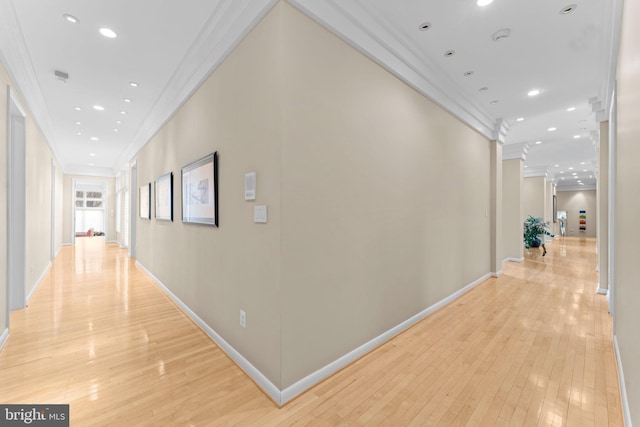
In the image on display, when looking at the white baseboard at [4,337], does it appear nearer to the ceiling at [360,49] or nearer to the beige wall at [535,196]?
the ceiling at [360,49]

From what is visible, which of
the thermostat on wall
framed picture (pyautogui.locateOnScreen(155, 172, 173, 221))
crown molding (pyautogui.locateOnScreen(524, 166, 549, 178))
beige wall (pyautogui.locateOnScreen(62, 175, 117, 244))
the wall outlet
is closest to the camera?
the thermostat on wall

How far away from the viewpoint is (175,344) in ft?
9.18

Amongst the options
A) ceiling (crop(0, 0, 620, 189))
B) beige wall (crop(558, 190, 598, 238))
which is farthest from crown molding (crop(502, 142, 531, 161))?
beige wall (crop(558, 190, 598, 238))

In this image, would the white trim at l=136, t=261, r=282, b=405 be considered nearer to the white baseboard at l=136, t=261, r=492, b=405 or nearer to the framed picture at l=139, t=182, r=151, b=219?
the white baseboard at l=136, t=261, r=492, b=405

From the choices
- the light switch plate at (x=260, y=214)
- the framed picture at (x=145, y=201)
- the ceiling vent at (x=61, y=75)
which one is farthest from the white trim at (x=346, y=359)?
the framed picture at (x=145, y=201)

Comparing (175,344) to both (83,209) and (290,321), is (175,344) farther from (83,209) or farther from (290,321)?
(83,209)

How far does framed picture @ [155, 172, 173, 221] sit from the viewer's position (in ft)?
13.6

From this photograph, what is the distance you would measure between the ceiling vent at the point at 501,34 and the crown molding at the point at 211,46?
2.30 m

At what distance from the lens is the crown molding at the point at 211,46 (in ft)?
7.23

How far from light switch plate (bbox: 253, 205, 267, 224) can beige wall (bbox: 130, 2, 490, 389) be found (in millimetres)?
72

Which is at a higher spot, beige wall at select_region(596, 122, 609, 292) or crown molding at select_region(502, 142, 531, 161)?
crown molding at select_region(502, 142, 531, 161)

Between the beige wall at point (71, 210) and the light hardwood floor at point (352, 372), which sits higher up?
the beige wall at point (71, 210)

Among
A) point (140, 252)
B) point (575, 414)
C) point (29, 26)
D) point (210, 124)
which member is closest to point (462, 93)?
point (210, 124)

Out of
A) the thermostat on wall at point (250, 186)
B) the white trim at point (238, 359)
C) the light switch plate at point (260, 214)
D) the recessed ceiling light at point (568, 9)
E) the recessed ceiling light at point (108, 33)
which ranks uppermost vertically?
the recessed ceiling light at point (568, 9)
